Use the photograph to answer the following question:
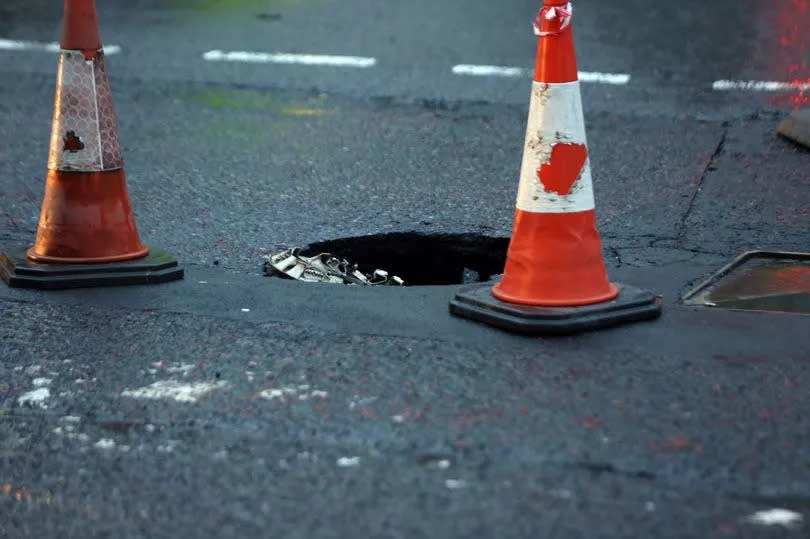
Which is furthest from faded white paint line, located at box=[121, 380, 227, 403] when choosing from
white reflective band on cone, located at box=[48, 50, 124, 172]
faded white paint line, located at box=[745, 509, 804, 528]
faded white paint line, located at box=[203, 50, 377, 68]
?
faded white paint line, located at box=[203, 50, 377, 68]

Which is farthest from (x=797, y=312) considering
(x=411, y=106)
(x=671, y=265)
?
(x=411, y=106)

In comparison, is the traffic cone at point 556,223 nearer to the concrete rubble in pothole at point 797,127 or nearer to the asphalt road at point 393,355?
the asphalt road at point 393,355

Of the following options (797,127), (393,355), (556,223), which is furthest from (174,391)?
(797,127)

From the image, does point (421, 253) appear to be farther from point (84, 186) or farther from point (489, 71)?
point (489, 71)

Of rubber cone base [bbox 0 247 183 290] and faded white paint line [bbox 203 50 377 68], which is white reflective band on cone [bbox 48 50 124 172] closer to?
rubber cone base [bbox 0 247 183 290]

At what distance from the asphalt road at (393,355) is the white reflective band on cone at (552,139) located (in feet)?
1.50

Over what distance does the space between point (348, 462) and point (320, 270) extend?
191 centimetres

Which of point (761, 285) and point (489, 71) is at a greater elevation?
point (489, 71)

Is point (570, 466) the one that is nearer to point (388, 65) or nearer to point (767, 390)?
point (767, 390)

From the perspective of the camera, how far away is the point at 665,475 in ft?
10.6

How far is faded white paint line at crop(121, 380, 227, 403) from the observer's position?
3.79 m

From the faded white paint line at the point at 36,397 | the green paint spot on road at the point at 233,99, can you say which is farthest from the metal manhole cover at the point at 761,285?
the green paint spot on road at the point at 233,99

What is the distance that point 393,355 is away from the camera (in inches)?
162

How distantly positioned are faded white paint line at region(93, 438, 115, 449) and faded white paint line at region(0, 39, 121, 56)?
6.97 m
